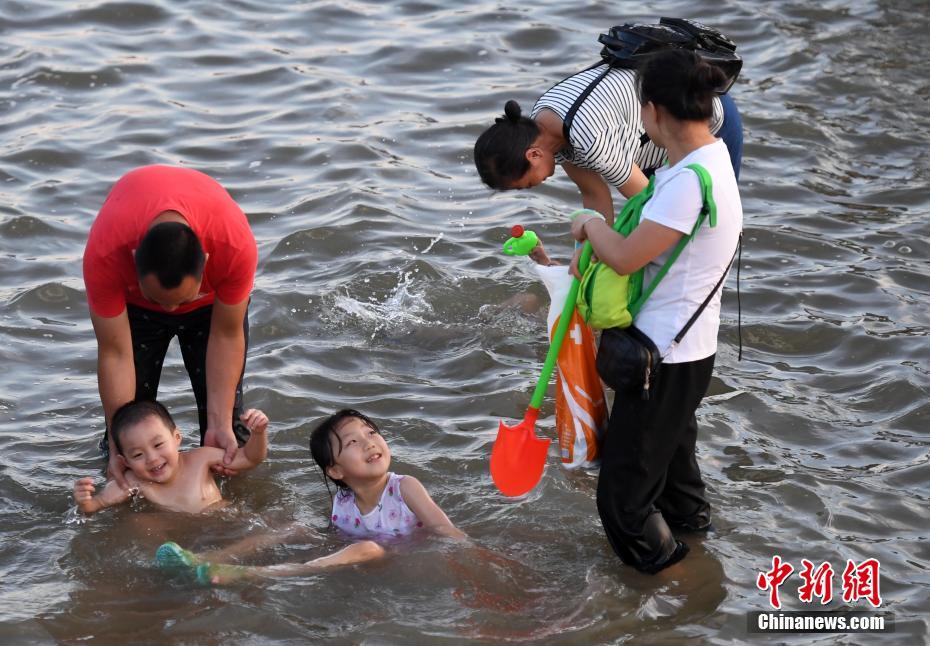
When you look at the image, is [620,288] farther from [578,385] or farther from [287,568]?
[287,568]

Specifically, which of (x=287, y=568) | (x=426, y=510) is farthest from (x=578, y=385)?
(x=287, y=568)

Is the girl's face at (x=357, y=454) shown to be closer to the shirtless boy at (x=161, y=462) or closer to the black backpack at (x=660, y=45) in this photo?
the shirtless boy at (x=161, y=462)

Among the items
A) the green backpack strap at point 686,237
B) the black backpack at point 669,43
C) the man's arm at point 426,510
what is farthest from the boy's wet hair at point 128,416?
the black backpack at point 669,43

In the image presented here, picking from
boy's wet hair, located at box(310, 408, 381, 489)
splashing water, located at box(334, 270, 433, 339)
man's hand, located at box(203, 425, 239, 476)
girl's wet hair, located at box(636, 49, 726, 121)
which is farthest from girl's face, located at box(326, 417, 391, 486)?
splashing water, located at box(334, 270, 433, 339)

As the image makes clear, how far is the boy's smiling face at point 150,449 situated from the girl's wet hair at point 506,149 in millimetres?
1696

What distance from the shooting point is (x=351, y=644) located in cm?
441

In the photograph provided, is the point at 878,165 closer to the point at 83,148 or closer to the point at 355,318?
the point at 355,318

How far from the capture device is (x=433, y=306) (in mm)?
7270

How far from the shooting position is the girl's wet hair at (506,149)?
5.03 metres

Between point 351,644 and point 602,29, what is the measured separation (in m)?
8.44

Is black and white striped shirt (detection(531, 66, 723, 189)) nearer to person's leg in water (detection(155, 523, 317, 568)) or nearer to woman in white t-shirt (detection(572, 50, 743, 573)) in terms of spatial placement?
woman in white t-shirt (detection(572, 50, 743, 573))

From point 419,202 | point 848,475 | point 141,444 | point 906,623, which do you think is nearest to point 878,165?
point 419,202

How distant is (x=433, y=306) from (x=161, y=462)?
241 cm

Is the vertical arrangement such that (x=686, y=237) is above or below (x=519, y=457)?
above
